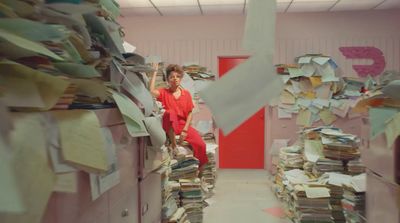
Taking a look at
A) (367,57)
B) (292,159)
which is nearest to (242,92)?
(292,159)

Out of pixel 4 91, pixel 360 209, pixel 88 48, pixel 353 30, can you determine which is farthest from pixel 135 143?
pixel 353 30

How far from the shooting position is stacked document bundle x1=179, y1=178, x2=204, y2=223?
3174mm

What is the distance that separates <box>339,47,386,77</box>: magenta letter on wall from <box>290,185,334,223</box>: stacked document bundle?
9.37 feet

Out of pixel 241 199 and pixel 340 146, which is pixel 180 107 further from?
pixel 340 146

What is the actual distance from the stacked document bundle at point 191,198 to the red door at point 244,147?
235cm

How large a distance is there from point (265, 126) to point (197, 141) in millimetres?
2129

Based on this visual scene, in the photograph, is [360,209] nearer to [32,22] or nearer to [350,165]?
[350,165]

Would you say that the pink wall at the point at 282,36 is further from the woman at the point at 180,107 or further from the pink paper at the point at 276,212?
the woman at the point at 180,107

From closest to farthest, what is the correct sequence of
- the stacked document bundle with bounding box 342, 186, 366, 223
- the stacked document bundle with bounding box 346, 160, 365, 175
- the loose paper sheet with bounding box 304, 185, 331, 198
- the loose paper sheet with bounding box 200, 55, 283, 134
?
1. the loose paper sheet with bounding box 200, 55, 283, 134
2. the stacked document bundle with bounding box 342, 186, 366, 223
3. the loose paper sheet with bounding box 304, 185, 331, 198
4. the stacked document bundle with bounding box 346, 160, 365, 175

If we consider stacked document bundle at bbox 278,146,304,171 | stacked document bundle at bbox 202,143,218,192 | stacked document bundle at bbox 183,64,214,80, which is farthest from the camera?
stacked document bundle at bbox 183,64,214,80

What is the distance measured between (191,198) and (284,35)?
3.21 metres

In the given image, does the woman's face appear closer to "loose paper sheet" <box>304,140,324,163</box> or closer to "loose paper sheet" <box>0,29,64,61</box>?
"loose paper sheet" <box>304,140,324,163</box>

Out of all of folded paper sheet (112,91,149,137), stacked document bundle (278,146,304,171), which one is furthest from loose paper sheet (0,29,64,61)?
stacked document bundle (278,146,304,171)

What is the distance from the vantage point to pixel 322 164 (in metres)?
3.26
